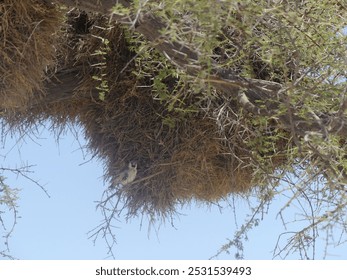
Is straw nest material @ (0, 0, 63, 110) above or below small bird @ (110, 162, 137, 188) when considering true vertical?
above

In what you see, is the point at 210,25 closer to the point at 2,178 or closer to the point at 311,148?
the point at 311,148

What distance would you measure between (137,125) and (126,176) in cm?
14

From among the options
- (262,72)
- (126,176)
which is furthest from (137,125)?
(262,72)

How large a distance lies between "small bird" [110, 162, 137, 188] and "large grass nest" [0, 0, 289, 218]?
17 mm

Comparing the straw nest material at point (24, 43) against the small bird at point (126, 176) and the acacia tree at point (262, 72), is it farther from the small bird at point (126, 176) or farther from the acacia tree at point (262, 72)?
the small bird at point (126, 176)

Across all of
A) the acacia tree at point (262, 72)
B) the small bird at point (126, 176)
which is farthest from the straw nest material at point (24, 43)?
the small bird at point (126, 176)

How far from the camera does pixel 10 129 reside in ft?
5.31

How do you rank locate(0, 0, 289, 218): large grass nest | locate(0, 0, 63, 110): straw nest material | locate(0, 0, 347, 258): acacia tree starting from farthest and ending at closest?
locate(0, 0, 289, 218): large grass nest < locate(0, 0, 63, 110): straw nest material < locate(0, 0, 347, 258): acacia tree

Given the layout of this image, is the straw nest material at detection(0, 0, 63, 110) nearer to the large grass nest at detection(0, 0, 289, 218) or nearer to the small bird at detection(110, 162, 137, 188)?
the large grass nest at detection(0, 0, 289, 218)

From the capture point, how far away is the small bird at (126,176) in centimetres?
156

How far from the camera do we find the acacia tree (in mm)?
860

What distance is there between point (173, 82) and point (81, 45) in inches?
9.4

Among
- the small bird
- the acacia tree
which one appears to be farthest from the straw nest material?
the small bird

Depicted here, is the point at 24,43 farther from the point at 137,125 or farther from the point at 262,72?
the point at 262,72
